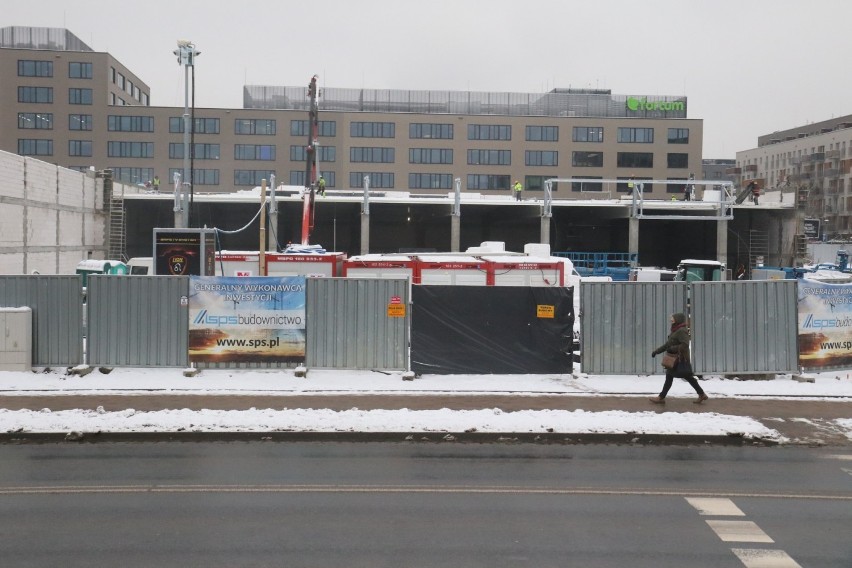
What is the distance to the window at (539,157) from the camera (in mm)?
84375

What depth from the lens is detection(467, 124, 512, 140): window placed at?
83938 millimetres

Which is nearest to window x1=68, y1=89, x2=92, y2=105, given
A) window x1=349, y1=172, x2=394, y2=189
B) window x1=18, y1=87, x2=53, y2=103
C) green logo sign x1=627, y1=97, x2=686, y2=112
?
window x1=18, y1=87, x2=53, y2=103

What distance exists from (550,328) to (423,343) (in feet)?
8.60

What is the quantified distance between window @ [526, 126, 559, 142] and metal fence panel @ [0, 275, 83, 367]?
71.3m

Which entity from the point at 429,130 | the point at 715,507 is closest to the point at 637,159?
the point at 429,130

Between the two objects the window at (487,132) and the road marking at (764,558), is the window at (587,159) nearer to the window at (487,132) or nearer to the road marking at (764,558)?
the window at (487,132)

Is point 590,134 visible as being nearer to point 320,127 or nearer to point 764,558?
point 320,127

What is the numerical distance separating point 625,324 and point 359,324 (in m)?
5.34

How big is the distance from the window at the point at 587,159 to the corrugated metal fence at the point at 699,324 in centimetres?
6905

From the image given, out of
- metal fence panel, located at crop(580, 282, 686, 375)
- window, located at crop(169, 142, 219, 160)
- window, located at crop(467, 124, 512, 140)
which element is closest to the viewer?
metal fence panel, located at crop(580, 282, 686, 375)

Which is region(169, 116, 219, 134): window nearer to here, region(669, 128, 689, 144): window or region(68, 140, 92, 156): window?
region(68, 140, 92, 156): window

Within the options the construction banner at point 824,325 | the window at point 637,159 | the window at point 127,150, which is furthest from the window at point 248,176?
the construction banner at point 824,325

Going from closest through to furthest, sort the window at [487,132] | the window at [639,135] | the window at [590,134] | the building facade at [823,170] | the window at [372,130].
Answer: the window at [372,130]
the window at [487,132]
the window at [590,134]
the window at [639,135]
the building facade at [823,170]

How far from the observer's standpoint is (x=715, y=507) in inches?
348
